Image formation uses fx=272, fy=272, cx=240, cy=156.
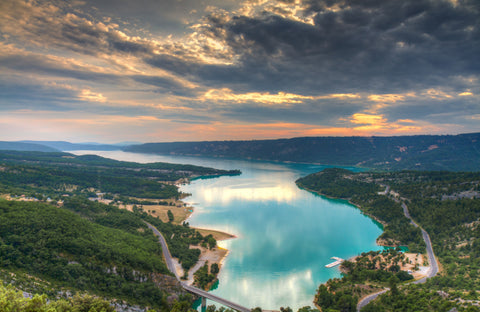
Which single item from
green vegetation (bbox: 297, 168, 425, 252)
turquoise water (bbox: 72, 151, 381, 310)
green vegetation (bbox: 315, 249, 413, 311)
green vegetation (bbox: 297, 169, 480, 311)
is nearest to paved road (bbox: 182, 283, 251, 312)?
turquoise water (bbox: 72, 151, 381, 310)

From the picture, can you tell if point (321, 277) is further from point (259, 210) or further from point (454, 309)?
point (259, 210)

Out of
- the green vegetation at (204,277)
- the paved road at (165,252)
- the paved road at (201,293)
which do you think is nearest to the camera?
the paved road at (201,293)

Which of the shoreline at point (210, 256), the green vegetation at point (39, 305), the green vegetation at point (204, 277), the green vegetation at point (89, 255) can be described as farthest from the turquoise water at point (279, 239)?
the green vegetation at point (39, 305)

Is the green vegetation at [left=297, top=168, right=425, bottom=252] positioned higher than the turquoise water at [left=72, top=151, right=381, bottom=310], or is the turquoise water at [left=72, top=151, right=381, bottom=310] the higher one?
the green vegetation at [left=297, top=168, right=425, bottom=252]

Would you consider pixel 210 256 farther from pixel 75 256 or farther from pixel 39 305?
pixel 39 305

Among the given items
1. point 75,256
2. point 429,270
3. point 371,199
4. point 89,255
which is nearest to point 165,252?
point 89,255

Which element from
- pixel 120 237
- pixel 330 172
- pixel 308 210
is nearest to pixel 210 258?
pixel 120 237

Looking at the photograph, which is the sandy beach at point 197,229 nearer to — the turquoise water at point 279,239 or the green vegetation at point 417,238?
the turquoise water at point 279,239

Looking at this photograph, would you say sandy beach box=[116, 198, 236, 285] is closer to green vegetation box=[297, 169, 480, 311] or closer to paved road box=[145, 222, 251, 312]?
paved road box=[145, 222, 251, 312]
